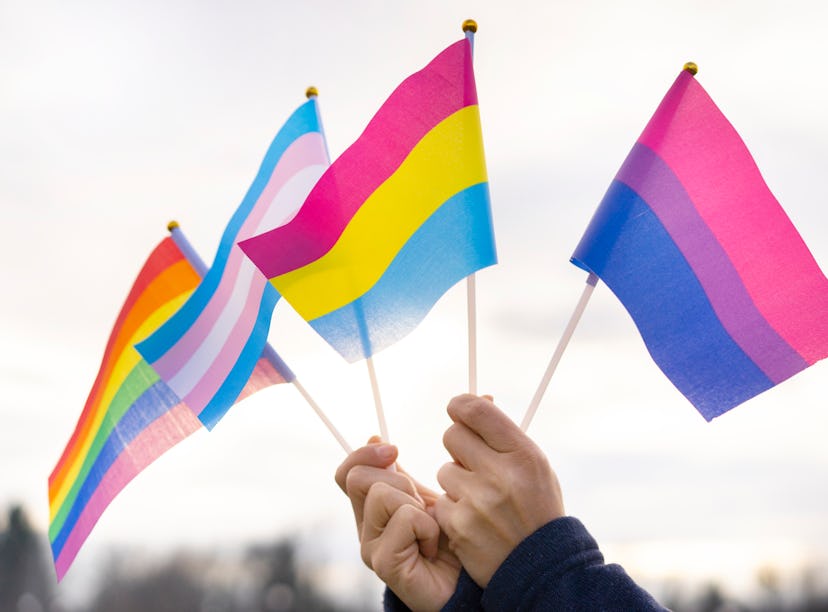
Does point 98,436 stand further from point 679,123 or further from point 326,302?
point 679,123

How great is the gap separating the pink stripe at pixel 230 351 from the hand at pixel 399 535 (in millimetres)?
787

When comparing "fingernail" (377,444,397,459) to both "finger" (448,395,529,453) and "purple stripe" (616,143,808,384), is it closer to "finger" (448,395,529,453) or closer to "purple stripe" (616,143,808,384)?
"finger" (448,395,529,453)

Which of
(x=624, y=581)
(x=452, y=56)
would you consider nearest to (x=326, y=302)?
(x=452, y=56)

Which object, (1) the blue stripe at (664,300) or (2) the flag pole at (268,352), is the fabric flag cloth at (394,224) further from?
(1) the blue stripe at (664,300)

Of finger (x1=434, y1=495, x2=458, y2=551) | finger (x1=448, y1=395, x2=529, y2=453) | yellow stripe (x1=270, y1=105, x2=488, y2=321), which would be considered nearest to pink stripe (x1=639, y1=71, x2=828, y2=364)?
yellow stripe (x1=270, y1=105, x2=488, y2=321)

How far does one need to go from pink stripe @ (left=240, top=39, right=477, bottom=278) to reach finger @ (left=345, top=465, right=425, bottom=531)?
62 centimetres

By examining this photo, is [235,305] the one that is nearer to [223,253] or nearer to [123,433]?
[223,253]

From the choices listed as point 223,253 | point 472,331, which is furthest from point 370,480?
point 223,253

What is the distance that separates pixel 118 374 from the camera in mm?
3773

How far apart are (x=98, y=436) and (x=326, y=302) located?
1282mm

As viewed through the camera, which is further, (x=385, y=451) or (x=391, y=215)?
(x=391, y=215)

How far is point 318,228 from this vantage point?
2.94 meters

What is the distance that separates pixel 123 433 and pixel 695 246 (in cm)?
194

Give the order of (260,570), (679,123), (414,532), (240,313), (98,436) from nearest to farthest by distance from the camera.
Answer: (414,532)
(679,123)
(240,313)
(98,436)
(260,570)
